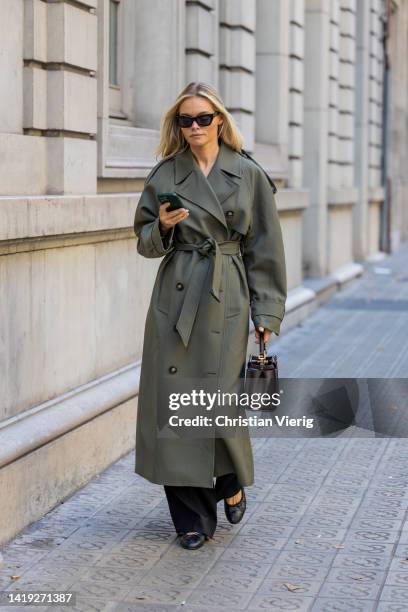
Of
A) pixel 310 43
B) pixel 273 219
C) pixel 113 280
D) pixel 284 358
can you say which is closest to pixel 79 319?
pixel 113 280

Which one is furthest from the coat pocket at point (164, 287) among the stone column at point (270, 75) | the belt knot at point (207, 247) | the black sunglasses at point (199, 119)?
the stone column at point (270, 75)

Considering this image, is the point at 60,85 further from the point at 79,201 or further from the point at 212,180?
the point at 212,180

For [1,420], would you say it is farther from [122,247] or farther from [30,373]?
[122,247]

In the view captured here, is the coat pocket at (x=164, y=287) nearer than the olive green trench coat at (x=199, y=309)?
No

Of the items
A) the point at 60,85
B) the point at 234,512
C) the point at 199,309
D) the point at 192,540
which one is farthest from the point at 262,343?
the point at 60,85

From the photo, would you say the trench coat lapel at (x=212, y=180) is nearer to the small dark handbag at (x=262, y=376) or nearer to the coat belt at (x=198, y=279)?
the coat belt at (x=198, y=279)

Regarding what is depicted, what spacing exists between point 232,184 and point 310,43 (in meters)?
11.4

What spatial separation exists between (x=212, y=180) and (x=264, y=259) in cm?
44

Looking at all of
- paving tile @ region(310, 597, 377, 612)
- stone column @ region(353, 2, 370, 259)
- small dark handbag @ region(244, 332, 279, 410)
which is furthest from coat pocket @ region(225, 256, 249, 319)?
stone column @ region(353, 2, 370, 259)

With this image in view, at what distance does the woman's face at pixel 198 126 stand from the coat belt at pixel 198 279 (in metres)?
0.44

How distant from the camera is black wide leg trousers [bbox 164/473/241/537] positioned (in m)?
5.86

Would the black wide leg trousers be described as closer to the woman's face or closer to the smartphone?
the smartphone

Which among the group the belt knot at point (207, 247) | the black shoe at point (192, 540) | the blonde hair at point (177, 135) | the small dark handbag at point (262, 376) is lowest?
the black shoe at point (192, 540)

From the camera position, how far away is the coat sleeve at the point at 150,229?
5691mm
